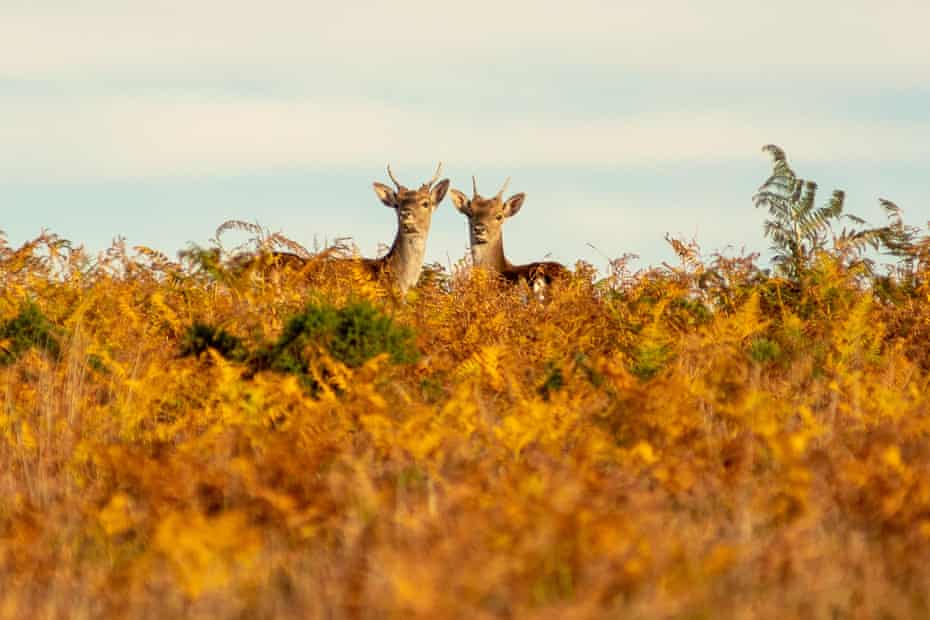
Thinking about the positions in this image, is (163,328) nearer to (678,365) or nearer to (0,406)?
(0,406)

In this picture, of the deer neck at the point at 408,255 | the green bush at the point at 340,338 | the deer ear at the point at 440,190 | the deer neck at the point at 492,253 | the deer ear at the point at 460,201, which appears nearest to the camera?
the green bush at the point at 340,338

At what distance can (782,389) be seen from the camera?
9438 mm

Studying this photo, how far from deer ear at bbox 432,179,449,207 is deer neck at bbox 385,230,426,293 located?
814 millimetres

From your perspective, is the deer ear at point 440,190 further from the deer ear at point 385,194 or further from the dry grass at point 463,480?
the dry grass at point 463,480

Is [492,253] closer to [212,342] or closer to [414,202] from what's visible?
[414,202]

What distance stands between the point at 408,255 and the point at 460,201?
2.96 metres

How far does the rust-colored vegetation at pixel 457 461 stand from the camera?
4906mm

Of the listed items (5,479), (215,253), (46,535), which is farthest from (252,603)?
(215,253)

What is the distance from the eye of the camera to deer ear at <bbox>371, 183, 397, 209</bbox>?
2158 cm

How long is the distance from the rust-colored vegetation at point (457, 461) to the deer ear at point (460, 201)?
34.8ft

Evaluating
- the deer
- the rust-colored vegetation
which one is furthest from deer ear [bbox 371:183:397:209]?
the rust-colored vegetation

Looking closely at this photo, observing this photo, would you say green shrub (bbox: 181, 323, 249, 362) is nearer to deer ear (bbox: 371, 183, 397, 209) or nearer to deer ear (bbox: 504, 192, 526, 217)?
deer ear (bbox: 371, 183, 397, 209)

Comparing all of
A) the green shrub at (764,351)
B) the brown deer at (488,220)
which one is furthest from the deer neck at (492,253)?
the green shrub at (764,351)

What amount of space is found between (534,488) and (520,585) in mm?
925
